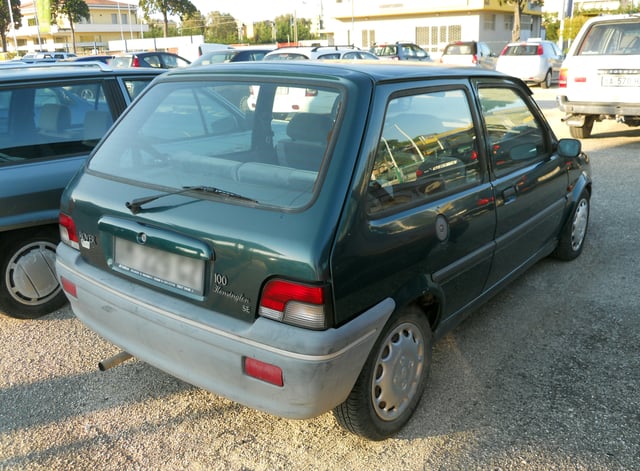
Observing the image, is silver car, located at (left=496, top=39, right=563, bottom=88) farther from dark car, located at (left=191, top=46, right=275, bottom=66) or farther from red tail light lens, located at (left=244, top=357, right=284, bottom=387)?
red tail light lens, located at (left=244, top=357, right=284, bottom=387)

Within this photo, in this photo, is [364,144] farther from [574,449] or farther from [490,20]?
[490,20]

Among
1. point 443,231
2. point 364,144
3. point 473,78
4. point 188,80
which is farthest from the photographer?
point 473,78

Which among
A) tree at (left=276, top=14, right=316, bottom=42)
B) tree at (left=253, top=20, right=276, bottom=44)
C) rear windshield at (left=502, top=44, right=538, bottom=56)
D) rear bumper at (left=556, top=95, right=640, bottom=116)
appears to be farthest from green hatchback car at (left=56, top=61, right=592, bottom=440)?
tree at (left=253, top=20, right=276, bottom=44)

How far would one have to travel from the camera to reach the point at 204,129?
3.36 metres

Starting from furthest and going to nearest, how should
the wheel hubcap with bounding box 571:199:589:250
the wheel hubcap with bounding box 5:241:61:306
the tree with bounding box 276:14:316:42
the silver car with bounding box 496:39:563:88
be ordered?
the tree with bounding box 276:14:316:42
the silver car with bounding box 496:39:563:88
the wheel hubcap with bounding box 571:199:589:250
the wheel hubcap with bounding box 5:241:61:306

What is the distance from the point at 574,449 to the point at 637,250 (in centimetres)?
314

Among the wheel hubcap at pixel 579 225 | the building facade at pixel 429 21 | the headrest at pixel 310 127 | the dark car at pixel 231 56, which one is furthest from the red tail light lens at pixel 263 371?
the building facade at pixel 429 21

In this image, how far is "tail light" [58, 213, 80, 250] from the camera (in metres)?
3.08

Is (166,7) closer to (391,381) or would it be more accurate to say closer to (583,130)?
(583,130)

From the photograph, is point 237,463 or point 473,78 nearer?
point 237,463

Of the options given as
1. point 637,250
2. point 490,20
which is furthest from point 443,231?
point 490,20

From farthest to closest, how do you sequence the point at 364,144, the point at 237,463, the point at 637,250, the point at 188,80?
the point at 637,250, the point at 188,80, the point at 237,463, the point at 364,144

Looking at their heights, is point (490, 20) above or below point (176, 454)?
above

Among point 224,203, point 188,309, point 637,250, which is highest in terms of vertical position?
point 224,203
